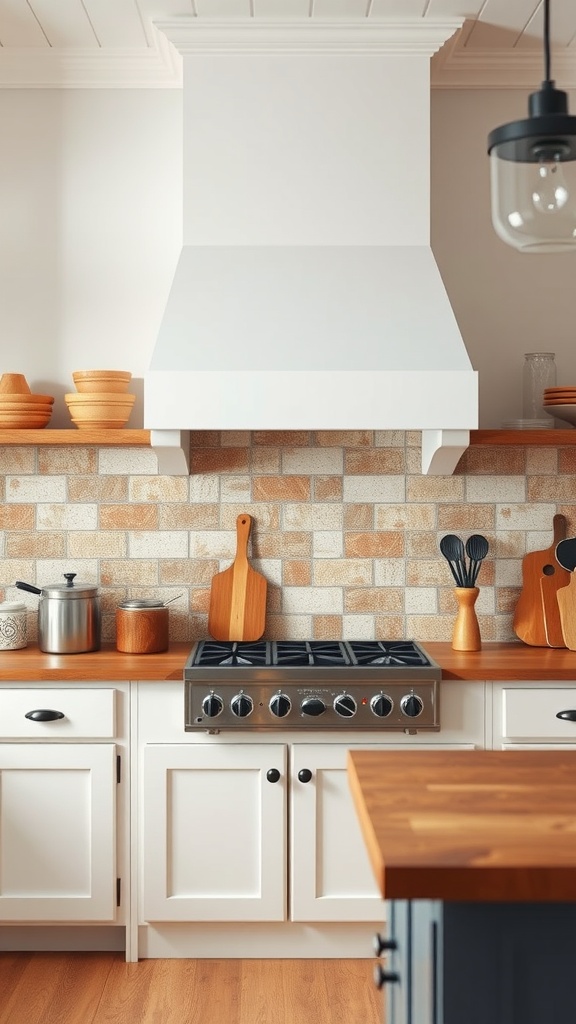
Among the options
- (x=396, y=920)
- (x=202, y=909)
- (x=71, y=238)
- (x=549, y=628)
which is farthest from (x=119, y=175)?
(x=396, y=920)

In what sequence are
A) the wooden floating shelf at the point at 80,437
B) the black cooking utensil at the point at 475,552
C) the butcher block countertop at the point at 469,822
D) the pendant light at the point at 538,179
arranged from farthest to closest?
1. the black cooking utensil at the point at 475,552
2. the wooden floating shelf at the point at 80,437
3. the pendant light at the point at 538,179
4. the butcher block countertop at the point at 469,822

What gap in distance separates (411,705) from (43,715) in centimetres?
111

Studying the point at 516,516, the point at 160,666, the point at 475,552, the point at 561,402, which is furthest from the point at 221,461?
the point at 561,402

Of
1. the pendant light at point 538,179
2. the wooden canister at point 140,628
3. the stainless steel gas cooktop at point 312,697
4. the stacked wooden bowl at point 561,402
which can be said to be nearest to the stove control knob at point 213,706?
the stainless steel gas cooktop at point 312,697

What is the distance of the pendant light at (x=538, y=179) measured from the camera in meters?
1.52

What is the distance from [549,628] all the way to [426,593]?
0.44 meters

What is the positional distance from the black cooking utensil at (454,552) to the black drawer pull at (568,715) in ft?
A: 1.85

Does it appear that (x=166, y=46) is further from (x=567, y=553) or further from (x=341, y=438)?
(x=567, y=553)

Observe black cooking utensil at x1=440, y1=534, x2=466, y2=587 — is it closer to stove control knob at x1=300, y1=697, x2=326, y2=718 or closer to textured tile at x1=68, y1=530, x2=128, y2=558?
stove control knob at x1=300, y1=697, x2=326, y2=718

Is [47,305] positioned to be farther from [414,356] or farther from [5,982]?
[5,982]

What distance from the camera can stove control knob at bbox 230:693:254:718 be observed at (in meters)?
2.87

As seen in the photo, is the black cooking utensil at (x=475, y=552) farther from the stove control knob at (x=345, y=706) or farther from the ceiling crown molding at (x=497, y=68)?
the ceiling crown molding at (x=497, y=68)

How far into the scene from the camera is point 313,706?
2879mm

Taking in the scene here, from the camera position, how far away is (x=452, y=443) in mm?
3012
